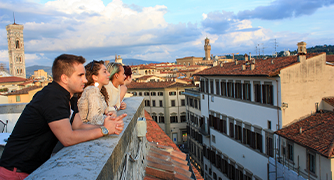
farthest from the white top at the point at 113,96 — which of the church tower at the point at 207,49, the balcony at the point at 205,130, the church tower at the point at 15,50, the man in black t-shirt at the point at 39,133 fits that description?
the church tower at the point at 207,49

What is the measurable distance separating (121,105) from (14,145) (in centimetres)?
249

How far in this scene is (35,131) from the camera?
236 centimetres

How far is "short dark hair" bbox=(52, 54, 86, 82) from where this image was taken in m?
2.60

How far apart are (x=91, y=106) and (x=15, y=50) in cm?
12891

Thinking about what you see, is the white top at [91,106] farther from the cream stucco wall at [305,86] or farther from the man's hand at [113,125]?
the cream stucco wall at [305,86]

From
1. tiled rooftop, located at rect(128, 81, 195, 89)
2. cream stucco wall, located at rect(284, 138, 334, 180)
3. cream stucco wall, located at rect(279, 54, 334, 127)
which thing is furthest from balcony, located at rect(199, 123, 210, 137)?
tiled rooftop, located at rect(128, 81, 195, 89)

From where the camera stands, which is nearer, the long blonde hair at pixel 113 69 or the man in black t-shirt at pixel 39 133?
the man in black t-shirt at pixel 39 133

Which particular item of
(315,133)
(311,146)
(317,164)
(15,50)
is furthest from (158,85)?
A: (15,50)

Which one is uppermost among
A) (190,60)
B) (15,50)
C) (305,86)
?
(15,50)

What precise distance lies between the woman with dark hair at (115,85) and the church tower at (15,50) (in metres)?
125

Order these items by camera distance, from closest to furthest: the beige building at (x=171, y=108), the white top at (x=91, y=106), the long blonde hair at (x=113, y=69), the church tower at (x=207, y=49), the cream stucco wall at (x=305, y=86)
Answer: the white top at (x=91, y=106) < the long blonde hair at (x=113, y=69) < the cream stucco wall at (x=305, y=86) < the beige building at (x=171, y=108) < the church tower at (x=207, y=49)

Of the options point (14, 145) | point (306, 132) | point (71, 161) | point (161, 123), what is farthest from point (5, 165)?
point (161, 123)

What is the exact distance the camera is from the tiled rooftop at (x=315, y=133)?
11.9 metres

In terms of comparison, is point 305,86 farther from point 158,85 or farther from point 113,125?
point 158,85
